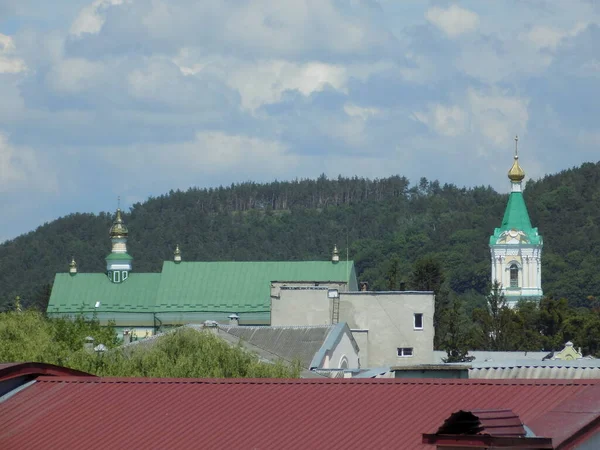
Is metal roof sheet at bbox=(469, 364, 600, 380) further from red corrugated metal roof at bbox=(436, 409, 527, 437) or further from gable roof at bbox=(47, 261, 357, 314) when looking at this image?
gable roof at bbox=(47, 261, 357, 314)

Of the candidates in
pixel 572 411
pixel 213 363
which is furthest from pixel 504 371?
pixel 572 411

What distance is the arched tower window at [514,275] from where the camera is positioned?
131 m

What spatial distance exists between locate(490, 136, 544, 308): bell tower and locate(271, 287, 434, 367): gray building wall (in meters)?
74.7

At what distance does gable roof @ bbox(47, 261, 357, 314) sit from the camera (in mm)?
88438

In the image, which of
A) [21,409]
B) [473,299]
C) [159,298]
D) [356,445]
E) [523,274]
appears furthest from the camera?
[473,299]

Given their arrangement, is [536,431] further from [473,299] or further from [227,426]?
[473,299]

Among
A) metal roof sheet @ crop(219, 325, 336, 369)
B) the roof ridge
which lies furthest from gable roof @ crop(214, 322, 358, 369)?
the roof ridge

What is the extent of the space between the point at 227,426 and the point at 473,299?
143 meters

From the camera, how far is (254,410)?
18.0m

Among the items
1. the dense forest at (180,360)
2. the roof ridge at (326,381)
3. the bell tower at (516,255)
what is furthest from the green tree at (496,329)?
the roof ridge at (326,381)

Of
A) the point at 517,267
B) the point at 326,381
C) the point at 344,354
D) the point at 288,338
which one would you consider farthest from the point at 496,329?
the point at 326,381

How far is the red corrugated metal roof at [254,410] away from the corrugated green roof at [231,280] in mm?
66888

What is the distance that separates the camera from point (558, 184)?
634 ft

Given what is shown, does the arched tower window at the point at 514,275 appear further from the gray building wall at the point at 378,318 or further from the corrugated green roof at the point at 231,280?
the gray building wall at the point at 378,318
